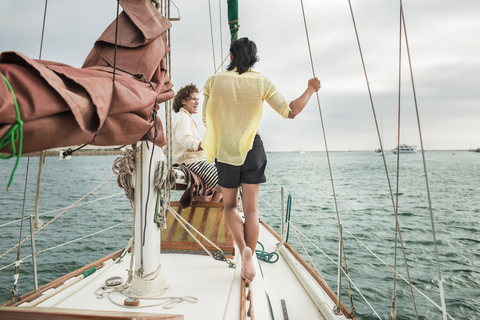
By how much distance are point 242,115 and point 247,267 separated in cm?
85

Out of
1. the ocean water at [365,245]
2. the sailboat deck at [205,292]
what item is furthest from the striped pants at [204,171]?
the ocean water at [365,245]

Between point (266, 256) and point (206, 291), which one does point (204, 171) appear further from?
point (206, 291)

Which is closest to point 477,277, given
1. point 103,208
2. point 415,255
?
point 415,255

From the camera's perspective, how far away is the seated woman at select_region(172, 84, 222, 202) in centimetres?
269

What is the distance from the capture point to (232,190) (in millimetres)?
1801

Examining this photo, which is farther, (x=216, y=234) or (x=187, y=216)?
(x=187, y=216)

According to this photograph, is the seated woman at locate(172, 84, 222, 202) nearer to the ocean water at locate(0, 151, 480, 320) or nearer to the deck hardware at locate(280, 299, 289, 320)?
the ocean water at locate(0, 151, 480, 320)

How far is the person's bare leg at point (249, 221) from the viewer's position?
167 cm

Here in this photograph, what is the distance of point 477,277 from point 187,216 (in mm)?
4939

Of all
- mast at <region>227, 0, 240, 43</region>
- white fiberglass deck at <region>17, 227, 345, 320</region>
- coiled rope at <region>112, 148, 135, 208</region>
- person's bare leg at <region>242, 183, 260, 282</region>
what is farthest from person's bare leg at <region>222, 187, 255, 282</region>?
mast at <region>227, 0, 240, 43</region>

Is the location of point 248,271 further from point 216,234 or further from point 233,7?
point 233,7

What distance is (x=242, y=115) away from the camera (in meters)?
1.66

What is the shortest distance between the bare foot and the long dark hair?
40.3 inches

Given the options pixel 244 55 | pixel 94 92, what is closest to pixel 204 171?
pixel 244 55
